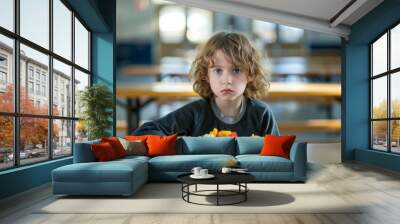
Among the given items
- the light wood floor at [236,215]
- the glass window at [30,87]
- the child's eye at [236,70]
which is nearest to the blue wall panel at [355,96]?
the child's eye at [236,70]

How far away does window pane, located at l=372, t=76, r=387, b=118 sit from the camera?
28.0ft

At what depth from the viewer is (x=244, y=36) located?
27.5ft

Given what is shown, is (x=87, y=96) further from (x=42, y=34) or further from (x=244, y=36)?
(x=244, y=36)

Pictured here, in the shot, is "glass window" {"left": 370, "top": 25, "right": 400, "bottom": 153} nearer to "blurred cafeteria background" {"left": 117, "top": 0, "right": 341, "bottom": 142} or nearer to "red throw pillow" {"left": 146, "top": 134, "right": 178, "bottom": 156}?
"blurred cafeteria background" {"left": 117, "top": 0, "right": 341, "bottom": 142}

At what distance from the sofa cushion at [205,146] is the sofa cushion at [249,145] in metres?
0.11

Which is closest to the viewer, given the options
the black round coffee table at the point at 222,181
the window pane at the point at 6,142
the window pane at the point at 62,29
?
the black round coffee table at the point at 222,181

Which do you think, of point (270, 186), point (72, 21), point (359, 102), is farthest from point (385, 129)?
point (72, 21)

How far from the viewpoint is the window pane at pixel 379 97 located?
336 inches

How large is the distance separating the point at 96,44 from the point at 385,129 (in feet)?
21.0

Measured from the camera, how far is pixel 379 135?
877 centimetres

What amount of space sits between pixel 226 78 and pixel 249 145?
2.01m

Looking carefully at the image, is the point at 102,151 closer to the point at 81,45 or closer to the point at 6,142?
the point at 6,142

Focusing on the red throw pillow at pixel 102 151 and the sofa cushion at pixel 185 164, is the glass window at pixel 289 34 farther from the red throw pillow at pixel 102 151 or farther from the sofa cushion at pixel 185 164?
the red throw pillow at pixel 102 151

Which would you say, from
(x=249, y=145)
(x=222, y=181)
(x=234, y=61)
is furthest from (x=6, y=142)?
(x=234, y=61)
